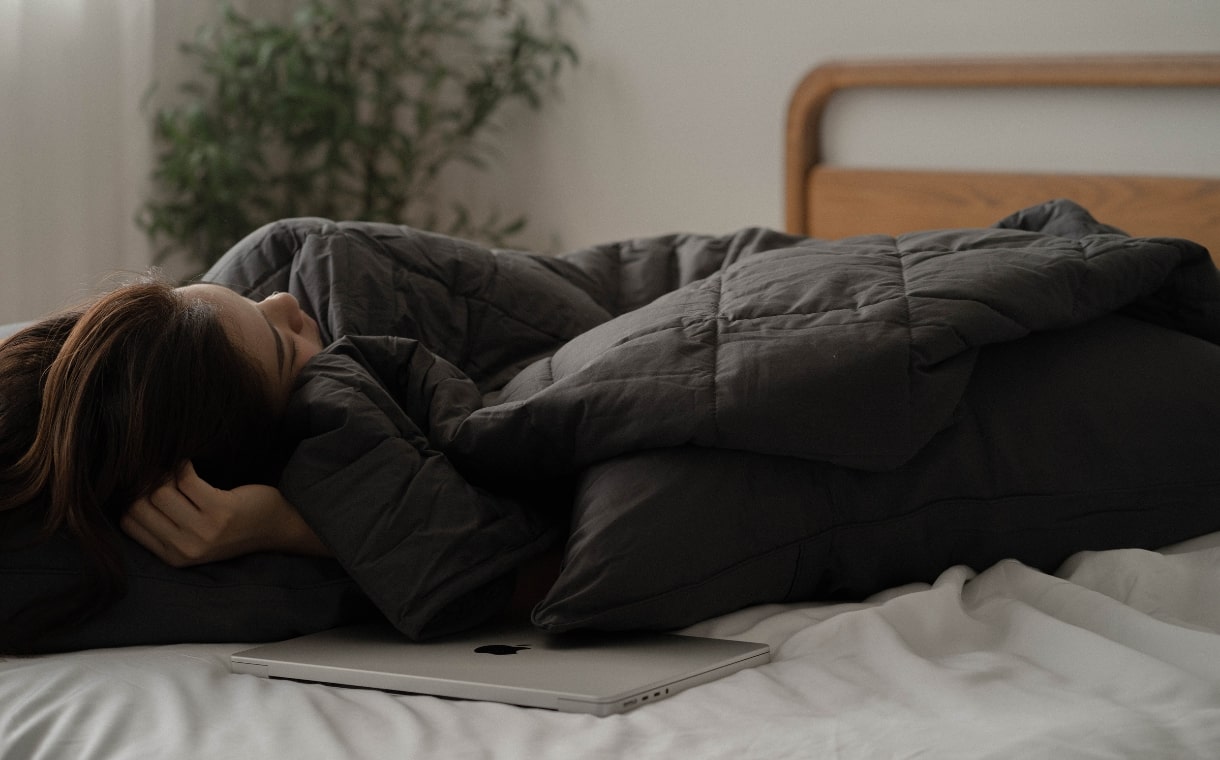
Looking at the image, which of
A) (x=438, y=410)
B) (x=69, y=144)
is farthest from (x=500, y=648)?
(x=69, y=144)

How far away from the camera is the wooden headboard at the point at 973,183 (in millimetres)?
1769

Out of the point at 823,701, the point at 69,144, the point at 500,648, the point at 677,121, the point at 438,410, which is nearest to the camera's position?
the point at 823,701

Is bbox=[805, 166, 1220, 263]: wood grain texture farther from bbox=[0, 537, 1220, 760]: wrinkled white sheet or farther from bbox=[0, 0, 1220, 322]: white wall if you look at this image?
bbox=[0, 537, 1220, 760]: wrinkled white sheet

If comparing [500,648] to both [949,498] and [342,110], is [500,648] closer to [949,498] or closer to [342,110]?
[949,498]

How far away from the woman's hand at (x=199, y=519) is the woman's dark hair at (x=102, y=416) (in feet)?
0.04

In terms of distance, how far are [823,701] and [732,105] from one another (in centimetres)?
184

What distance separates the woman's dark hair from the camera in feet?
2.87

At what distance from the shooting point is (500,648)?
2.86 feet

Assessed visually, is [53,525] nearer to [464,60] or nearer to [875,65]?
→ [875,65]

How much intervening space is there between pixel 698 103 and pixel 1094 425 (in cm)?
163

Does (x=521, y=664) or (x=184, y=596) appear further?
→ (x=184, y=596)

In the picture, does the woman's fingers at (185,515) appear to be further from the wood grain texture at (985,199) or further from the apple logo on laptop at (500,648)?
the wood grain texture at (985,199)

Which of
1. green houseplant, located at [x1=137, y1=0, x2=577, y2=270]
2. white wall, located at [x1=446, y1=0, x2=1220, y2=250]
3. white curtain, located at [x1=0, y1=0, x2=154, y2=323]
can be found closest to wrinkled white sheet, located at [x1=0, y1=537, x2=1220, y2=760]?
white wall, located at [x1=446, y1=0, x2=1220, y2=250]

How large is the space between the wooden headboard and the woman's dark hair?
138 centimetres
